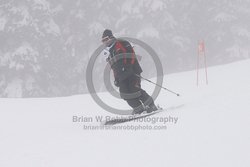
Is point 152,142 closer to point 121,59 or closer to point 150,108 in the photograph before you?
point 150,108

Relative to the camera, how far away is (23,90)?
2303cm

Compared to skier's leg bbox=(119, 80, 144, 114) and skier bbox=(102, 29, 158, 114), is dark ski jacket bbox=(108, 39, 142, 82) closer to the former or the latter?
skier bbox=(102, 29, 158, 114)

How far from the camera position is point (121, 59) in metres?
8.23

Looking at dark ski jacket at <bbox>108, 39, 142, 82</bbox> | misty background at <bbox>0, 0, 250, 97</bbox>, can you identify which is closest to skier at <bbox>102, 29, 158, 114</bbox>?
dark ski jacket at <bbox>108, 39, 142, 82</bbox>

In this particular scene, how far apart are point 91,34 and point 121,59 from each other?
1890 centimetres

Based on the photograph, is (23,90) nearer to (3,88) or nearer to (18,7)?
(3,88)

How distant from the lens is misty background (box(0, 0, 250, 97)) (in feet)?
76.4

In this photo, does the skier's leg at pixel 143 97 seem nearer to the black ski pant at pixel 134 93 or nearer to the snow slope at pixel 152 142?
the black ski pant at pixel 134 93

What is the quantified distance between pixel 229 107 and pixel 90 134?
8.62 feet

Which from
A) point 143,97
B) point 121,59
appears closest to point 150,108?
point 143,97

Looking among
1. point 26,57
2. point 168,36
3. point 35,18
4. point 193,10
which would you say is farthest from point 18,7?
point 193,10

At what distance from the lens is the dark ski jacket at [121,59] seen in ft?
26.9

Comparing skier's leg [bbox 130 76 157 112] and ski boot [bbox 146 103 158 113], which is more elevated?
skier's leg [bbox 130 76 157 112]

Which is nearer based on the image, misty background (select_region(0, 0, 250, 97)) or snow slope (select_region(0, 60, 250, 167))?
snow slope (select_region(0, 60, 250, 167))
